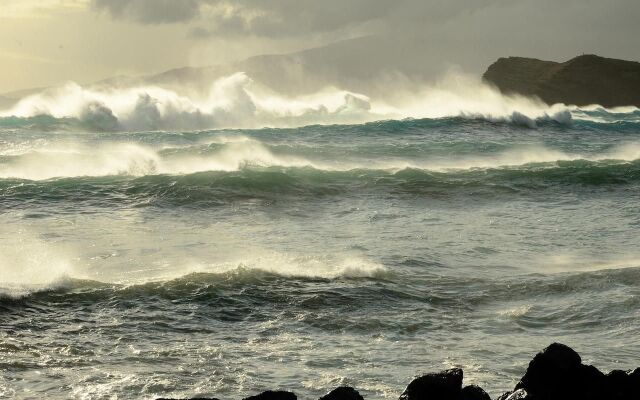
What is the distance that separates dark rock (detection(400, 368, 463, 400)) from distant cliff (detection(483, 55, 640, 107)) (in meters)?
130

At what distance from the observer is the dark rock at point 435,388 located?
7.08 m

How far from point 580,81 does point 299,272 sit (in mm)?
131894

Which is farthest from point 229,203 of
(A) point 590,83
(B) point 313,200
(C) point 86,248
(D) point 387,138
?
(A) point 590,83

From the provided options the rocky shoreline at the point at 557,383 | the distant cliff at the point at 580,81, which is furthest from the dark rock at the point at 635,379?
the distant cliff at the point at 580,81

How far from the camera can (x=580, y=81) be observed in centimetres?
13775

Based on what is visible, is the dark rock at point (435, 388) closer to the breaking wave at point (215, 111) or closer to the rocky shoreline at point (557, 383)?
the rocky shoreline at point (557, 383)

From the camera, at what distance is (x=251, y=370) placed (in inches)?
369

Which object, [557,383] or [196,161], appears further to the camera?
[196,161]

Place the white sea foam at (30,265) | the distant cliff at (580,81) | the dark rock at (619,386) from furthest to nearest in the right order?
the distant cliff at (580,81) < the white sea foam at (30,265) < the dark rock at (619,386)

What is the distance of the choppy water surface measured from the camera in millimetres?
9625

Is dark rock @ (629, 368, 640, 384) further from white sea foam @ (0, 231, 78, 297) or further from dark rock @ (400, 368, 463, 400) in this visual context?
white sea foam @ (0, 231, 78, 297)

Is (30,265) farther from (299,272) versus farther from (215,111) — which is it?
(215,111)

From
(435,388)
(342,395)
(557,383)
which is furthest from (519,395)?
(342,395)

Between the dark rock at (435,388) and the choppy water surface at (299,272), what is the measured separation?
150 cm
